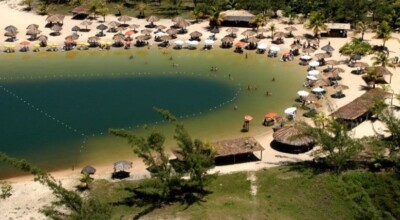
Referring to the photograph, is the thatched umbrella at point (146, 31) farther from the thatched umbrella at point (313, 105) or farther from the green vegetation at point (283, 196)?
the green vegetation at point (283, 196)

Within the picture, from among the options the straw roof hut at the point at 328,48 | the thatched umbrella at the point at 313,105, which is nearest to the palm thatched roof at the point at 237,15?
the straw roof hut at the point at 328,48

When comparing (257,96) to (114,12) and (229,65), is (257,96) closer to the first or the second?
(229,65)

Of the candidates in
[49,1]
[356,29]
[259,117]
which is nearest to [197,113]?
[259,117]

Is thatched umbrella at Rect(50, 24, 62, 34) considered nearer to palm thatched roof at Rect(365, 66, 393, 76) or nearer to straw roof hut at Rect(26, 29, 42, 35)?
straw roof hut at Rect(26, 29, 42, 35)

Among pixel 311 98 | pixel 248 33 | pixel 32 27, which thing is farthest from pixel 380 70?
pixel 32 27

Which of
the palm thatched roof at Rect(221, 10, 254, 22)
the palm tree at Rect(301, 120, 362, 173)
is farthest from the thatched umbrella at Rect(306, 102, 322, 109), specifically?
the palm thatched roof at Rect(221, 10, 254, 22)

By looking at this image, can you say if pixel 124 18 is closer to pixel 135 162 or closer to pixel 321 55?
pixel 321 55
